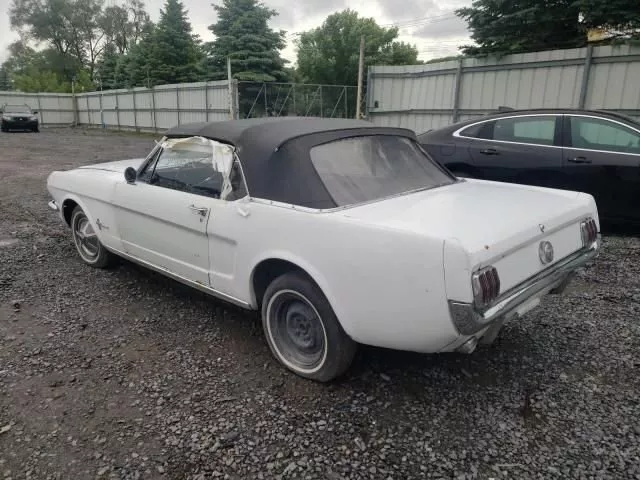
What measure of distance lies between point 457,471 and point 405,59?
158 feet

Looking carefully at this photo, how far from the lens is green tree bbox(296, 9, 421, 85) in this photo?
3881 centimetres

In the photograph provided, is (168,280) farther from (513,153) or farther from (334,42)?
(334,42)

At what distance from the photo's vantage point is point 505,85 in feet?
36.9

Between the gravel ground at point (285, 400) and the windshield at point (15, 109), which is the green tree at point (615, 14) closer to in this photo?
the gravel ground at point (285, 400)

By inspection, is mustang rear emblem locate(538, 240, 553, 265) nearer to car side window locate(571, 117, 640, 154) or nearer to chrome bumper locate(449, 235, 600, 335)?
chrome bumper locate(449, 235, 600, 335)

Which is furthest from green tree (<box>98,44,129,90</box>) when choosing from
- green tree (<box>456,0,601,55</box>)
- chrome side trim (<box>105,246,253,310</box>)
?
chrome side trim (<box>105,246,253,310</box>)

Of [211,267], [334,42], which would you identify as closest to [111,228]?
[211,267]

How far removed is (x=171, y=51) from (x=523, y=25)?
83.4ft

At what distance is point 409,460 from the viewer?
7.32ft

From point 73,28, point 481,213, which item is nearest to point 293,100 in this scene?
point 481,213

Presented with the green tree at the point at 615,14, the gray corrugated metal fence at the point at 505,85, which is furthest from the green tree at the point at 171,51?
the green tree at the point at 615,14

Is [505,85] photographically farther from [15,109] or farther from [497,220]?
[15,109]

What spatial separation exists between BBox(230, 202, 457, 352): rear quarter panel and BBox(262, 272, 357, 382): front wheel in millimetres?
129

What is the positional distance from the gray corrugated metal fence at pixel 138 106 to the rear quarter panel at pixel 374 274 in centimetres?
1779
